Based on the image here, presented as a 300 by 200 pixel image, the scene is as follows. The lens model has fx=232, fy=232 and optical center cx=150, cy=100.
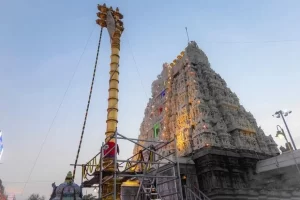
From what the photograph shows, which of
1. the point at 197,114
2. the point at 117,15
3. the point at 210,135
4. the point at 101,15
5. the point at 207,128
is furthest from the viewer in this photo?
the point at 117,15

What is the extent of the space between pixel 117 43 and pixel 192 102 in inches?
366

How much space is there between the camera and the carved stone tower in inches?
705

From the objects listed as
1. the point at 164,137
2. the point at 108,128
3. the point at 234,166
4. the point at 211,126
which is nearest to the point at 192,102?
the point at 211,126

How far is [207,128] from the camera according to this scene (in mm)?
19484

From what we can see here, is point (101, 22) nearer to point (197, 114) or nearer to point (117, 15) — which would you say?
point (117, 15)

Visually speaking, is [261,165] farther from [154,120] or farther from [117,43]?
[117,43]

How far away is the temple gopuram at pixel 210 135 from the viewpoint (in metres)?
17.9

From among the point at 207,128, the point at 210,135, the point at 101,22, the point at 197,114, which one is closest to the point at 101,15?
the point at 101,22

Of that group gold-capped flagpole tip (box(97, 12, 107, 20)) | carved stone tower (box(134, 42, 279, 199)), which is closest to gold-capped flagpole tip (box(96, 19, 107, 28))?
gold-capped flagpole tip (box(97, 12, 107, 20))

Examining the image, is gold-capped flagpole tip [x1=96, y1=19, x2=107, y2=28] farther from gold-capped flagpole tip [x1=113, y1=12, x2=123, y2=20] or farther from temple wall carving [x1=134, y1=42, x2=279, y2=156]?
temple wall carving [x1=134, y1=42, x2=279, y2=156]

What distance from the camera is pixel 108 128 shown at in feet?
59.2

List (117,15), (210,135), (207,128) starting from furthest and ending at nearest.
A: (117,15) < (207,128) < (210,135)

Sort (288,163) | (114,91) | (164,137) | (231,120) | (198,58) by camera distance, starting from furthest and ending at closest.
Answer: (198,58) → (164,137) → (231,120) → (114,91) → (288,163)

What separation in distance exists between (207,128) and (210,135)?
623mm
